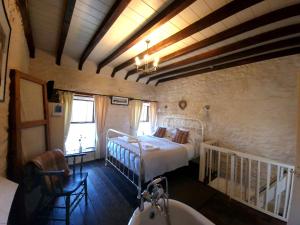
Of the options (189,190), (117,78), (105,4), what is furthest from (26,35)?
(189,190)

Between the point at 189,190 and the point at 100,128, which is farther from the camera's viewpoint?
the point at 100,128

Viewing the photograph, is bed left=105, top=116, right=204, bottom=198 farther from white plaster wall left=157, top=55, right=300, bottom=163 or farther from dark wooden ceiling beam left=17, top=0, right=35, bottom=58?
dark wooden ceiling beam left=17, top=0, right=35, bottom=58

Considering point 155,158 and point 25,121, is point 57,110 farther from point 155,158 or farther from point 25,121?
point 155,158

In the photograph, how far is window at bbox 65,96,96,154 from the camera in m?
3.73

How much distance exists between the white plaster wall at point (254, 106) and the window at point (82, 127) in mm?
2970

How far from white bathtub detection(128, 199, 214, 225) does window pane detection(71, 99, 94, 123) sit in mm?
3090

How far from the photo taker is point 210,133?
144 inches

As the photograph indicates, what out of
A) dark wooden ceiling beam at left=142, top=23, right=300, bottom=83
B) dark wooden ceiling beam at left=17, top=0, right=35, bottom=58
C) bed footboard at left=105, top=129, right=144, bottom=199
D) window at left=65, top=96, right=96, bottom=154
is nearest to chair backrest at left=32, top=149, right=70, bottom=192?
bed footboard at left=105, top=129, right=144, bottom=199

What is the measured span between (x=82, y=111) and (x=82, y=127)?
448 millimetres

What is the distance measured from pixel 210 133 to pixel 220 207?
5.86 ft

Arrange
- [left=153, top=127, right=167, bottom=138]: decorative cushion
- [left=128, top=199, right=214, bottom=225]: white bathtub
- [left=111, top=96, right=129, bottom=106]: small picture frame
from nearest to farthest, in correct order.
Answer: [left=128, top=199, right=214, bottom=225]: white bathtub, [left=153, top=127, right=167, bottom=138]: decorative cushion, [left=111, top=96, right=129, bottom=106]: small picture frame

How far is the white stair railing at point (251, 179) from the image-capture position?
2.20 meters

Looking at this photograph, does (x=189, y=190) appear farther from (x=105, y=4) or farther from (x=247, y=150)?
(x=105, y=4)

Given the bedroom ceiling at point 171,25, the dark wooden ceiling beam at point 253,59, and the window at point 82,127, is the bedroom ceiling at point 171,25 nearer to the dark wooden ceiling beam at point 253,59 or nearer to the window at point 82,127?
the dark wooden ceiling beam at point 253,59
